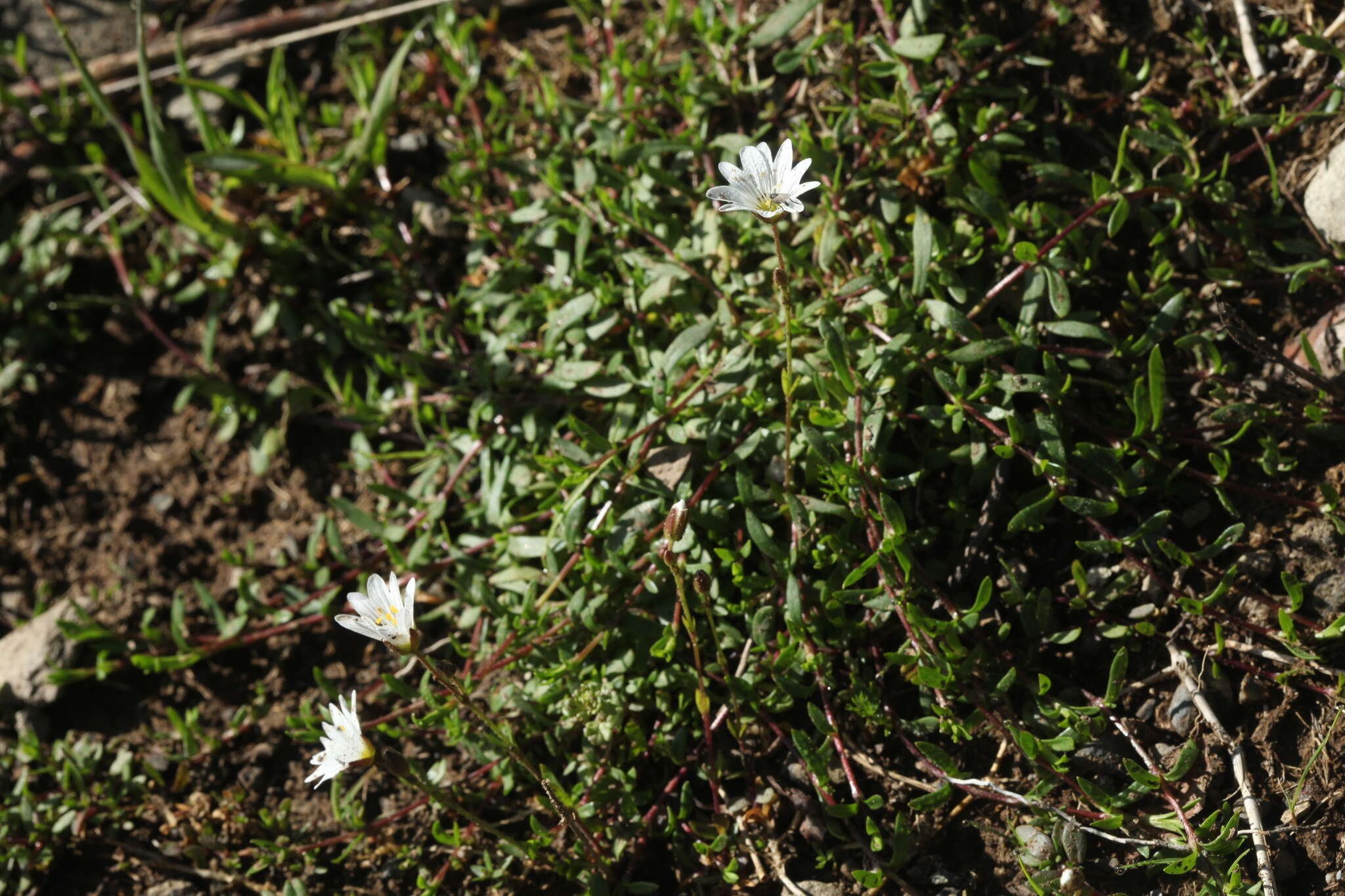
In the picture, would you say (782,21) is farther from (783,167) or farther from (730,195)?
(730,195)

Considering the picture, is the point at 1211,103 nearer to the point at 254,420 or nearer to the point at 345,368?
the point at 345,368

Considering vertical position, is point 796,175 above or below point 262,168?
above

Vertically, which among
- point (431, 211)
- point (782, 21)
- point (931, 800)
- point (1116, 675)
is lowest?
point (931, 800)

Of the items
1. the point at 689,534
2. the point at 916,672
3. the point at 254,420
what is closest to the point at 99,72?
the point at 254,420

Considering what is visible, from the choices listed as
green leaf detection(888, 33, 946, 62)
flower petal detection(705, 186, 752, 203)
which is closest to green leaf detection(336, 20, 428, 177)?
green leaf detection(888, 33, 946, 62)

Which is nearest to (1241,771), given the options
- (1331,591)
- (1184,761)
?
(1184,761)

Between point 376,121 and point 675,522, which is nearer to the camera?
point 675,522

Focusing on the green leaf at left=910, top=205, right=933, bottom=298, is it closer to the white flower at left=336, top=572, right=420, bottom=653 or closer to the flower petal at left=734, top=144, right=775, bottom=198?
the flower petal at left=734, top=144, right=775, bottom=198
